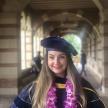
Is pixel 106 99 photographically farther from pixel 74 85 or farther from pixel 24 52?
pixel 74 85

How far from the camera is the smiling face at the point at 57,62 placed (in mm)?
2490

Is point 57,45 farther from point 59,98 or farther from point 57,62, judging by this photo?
point 59,98

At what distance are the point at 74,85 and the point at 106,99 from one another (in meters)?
8.74

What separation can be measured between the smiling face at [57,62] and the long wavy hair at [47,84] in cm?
3

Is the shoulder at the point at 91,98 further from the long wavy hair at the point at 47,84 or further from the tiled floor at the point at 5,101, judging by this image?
the tiled floor at the point at 5,101

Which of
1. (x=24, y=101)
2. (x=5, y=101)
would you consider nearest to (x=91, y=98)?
(x=24, y=101)

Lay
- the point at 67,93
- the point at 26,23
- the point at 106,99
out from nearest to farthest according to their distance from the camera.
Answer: the point at 67,93
the point at 106,99
the point at 26,23

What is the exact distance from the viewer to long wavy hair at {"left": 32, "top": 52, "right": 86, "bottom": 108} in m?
2.46

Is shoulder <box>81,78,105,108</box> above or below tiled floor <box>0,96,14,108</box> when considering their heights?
above

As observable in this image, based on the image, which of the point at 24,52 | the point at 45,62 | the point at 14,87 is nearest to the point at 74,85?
the point at 45,62

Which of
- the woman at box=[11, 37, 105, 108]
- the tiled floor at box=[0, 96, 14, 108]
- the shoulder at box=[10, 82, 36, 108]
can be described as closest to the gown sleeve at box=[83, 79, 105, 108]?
the woman at box=[11, 37, 105, 108]

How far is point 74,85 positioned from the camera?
2479 millimetres

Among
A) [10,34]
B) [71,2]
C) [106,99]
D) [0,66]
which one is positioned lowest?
[106,99]

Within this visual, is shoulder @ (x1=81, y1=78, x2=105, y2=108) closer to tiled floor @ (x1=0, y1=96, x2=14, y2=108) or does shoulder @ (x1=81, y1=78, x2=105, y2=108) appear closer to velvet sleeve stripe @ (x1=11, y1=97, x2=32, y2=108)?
velvet sleeve stripe @ (x1=11, y1=97, x2=32, y2=108)
